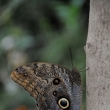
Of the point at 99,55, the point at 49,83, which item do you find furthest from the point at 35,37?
the point at 99,55

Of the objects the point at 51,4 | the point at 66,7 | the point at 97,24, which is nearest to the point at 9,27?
the point at 51,4

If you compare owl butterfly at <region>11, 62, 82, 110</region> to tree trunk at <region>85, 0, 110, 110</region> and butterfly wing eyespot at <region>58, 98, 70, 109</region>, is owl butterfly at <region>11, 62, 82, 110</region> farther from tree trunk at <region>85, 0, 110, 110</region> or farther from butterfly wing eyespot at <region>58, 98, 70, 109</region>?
tree trunk at <region>85, 0, 110, 110</region>

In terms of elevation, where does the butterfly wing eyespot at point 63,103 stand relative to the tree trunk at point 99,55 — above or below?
below

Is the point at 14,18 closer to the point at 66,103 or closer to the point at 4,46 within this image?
the point at 4,46

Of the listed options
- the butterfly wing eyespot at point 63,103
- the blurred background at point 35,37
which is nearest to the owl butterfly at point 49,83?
the butterfly wing eyespot at point 63,103

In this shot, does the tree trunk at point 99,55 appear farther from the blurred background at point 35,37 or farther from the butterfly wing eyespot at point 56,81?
the blurred background at point 35,37

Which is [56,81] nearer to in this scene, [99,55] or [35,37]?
[99,55]
